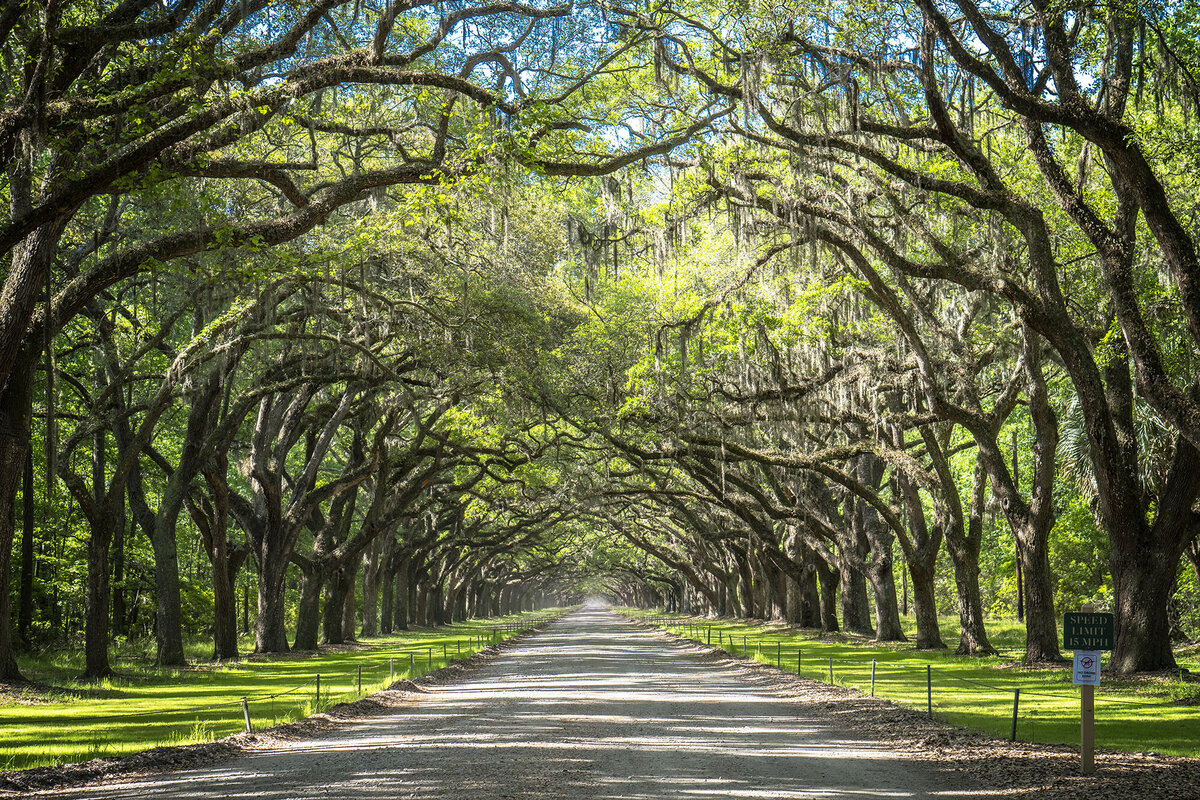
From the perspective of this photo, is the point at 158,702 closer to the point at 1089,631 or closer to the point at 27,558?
the point at 1089,631

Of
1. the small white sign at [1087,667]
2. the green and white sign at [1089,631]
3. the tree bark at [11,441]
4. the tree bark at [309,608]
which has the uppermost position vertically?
the tree bark at [11,441]

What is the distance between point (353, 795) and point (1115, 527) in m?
12.8

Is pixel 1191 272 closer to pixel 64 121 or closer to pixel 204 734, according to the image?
pixel 64 121

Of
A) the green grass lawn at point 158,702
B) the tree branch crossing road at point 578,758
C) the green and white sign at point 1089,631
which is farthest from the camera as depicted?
the green grass lawn at point 158,702

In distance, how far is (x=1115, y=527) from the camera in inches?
622

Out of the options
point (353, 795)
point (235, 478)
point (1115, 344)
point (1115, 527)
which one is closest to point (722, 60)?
point (1115, 344)

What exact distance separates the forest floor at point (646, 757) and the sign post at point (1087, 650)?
0.37 metres

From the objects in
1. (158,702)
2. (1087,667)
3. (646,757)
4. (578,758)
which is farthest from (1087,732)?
(158,702)

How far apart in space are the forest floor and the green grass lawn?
1067 mm

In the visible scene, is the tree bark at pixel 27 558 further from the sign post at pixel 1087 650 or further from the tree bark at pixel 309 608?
the sign post at pixel 1087 650

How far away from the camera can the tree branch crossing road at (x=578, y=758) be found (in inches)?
329

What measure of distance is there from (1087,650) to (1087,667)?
155 millimetres

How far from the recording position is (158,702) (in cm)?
1587

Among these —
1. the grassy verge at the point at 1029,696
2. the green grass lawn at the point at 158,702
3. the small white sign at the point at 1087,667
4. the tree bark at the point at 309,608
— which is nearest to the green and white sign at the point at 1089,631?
the small white sign at the point at 1087,667
